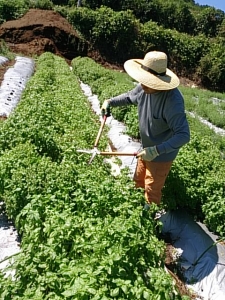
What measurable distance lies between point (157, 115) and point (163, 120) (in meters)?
0.08

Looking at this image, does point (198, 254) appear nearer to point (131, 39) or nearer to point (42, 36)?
point (42, 36)

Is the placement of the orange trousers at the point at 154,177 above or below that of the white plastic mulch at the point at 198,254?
above

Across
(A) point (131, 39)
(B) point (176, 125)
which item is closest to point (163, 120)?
(B) point (176, 125)

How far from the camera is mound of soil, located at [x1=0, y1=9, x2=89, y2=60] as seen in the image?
66.9 feet

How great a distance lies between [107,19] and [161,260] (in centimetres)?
2267

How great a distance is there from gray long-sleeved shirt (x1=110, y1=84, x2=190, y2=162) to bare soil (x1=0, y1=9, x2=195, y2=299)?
53.3ft

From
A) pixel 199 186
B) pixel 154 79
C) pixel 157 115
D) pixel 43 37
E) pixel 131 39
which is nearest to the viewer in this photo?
pixel 154 79

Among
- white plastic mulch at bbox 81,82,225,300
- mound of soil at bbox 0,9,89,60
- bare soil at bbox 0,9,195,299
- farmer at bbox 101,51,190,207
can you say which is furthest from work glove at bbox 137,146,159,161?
mound of soil at bbox 0,9,89,60

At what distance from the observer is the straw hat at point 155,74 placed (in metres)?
3.44

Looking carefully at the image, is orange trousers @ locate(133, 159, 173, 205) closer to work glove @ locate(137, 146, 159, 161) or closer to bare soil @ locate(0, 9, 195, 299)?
work glove @ locate(137, 146, 159, 161)

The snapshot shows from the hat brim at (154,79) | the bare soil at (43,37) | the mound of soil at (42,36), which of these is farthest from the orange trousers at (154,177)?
the mound of soil at (42,36)

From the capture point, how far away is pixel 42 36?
21297 millimetres

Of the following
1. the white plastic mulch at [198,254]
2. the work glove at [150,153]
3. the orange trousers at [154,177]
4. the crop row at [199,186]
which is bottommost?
the white plastic mulch at [198,254]

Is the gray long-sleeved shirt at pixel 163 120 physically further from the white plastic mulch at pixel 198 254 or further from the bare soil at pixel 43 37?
the bare soil at pixel 43 37
